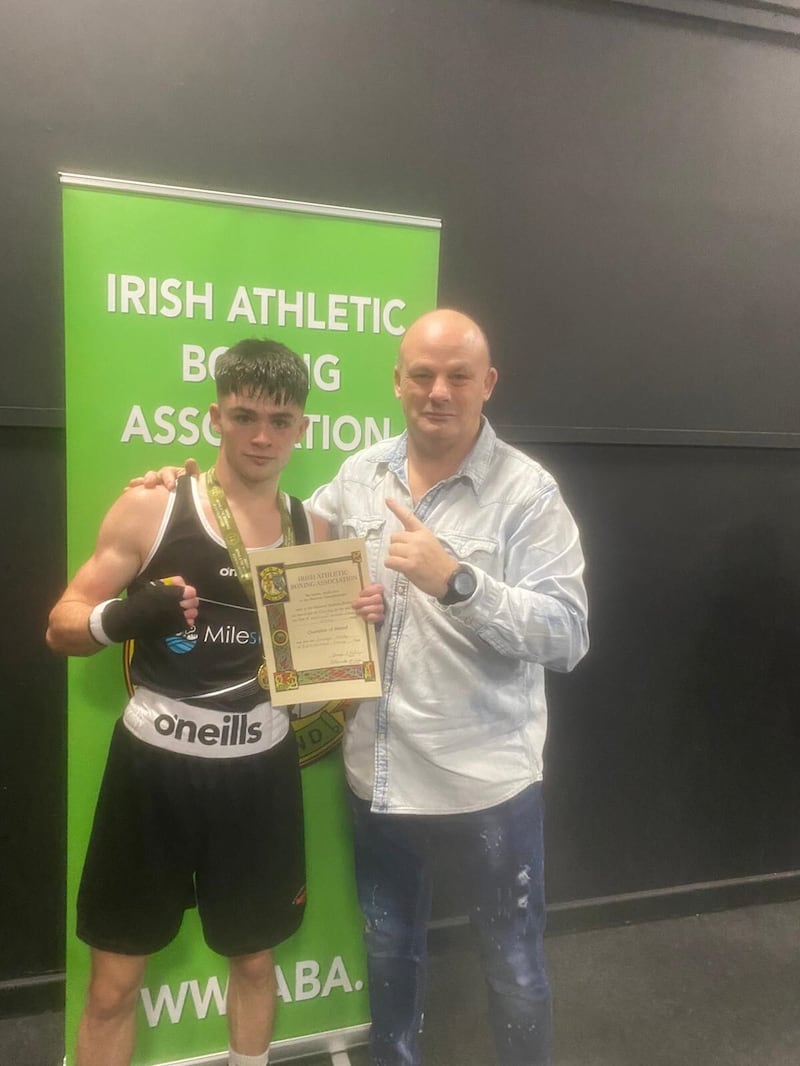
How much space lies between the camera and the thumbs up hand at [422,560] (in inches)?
48.8

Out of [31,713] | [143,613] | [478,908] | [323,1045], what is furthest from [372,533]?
[323,1045]

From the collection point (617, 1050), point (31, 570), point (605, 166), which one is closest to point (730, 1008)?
point (617, 1050)

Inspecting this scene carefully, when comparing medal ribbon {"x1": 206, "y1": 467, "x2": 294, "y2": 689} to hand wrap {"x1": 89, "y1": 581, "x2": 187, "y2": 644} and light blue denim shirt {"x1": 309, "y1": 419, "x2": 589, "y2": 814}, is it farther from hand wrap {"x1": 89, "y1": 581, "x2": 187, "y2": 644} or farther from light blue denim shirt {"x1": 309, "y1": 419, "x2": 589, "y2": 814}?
light blue denim shirt {"x1": 309, "y1": 419, "x2": 589, "y2": 814}

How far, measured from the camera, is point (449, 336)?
1.33 metres

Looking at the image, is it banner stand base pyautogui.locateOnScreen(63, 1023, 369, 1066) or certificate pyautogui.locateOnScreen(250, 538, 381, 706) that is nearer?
certificate pyautogui.locateOnScreen(250, 538, 381, 706)

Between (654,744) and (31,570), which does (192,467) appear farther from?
(654,744)

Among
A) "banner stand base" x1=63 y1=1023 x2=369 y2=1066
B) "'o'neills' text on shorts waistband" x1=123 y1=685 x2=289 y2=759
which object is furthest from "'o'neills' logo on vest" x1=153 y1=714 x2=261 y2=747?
"banner stand base" x1=63 y1=1023 x2=369 y2=1066

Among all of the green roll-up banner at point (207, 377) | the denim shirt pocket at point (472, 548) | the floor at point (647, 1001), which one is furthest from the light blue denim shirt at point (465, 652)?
the floor at point (647, 1001)

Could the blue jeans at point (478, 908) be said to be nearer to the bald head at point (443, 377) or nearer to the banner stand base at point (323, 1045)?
the banner stand base at point (323, 1045)

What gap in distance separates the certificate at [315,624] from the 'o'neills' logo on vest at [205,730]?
10cm

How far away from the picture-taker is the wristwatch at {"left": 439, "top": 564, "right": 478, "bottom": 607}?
1233mm

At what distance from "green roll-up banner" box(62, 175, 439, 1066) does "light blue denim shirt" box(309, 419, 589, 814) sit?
375mm

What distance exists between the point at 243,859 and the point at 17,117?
1747 millimetres

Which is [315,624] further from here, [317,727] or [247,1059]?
[247,1059]
